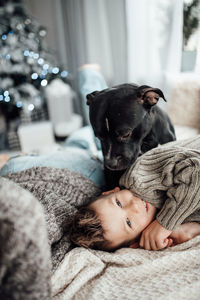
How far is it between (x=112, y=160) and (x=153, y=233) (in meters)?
0.37

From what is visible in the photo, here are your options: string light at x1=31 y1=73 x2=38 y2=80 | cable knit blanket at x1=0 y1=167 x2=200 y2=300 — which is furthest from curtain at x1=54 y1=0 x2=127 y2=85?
cable knit blanket at x1=0 y1=167 x2=200 y2=300

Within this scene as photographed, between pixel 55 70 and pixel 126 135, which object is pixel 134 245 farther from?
pixel 55 70

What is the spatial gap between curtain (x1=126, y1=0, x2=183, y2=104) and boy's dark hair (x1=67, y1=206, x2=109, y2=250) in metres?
1.60

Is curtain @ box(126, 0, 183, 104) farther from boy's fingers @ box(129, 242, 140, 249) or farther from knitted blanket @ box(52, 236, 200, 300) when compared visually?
knitted blanket @ box(52, 236, 200, 300)

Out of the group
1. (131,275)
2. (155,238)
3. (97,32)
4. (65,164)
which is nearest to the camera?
(131,275)

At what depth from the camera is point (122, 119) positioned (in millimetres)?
1085

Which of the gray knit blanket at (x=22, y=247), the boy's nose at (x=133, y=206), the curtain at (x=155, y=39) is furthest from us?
the curtain at (x=155, y=39)

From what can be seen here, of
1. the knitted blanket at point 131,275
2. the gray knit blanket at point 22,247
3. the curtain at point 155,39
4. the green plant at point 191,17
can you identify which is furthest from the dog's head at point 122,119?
the green plant at point 191,17

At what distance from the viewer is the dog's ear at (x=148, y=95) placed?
1.08 m

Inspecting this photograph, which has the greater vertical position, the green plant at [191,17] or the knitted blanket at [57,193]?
the green plant at [191,17]

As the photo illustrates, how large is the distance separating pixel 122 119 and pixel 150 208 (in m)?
0.41

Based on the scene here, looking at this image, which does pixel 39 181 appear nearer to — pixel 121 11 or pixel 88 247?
pixel 88 247

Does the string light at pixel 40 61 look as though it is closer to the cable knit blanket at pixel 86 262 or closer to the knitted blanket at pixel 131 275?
the cable knit blanket at pixel 86 262

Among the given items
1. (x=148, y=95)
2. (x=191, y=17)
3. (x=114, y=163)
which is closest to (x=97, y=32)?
(x=191, y=17)
